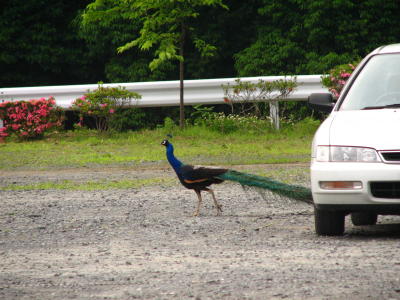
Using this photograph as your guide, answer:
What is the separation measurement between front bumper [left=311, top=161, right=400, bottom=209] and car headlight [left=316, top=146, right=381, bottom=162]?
5 centimetres

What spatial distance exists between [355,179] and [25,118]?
45.7 ft

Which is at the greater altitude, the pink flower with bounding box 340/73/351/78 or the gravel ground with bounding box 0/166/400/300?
the pink flower with bounding box 340/73/351/78

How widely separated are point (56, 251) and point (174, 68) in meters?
20.6

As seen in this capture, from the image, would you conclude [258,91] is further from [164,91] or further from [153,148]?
[153,148]

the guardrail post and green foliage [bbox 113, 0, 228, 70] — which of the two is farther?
green foliage [bbox 113, 0, 228, 70]

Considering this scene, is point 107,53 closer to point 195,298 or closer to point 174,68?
point 174,68

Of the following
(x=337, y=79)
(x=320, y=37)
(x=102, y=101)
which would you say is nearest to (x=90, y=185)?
(x=102, y=101)

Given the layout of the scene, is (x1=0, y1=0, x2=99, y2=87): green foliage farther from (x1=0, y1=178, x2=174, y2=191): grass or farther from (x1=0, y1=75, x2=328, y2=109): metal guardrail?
(x1=0, y1=178, x2=174, y2=191): grass

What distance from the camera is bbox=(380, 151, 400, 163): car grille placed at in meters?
7.29

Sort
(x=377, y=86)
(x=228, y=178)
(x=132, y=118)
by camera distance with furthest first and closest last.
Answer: (x=132, y=118), (x=228, y=178), (x=377, y=86)

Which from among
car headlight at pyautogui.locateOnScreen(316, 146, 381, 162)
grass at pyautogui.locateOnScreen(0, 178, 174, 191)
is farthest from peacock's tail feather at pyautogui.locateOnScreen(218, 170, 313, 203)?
grass at pyautogui.locateOnScreen(0, 178, 174, 191)

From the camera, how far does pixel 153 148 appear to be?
18.1 meters

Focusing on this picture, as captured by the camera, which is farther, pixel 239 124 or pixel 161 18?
pixel 161 18

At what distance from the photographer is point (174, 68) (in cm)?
Result: 2783
